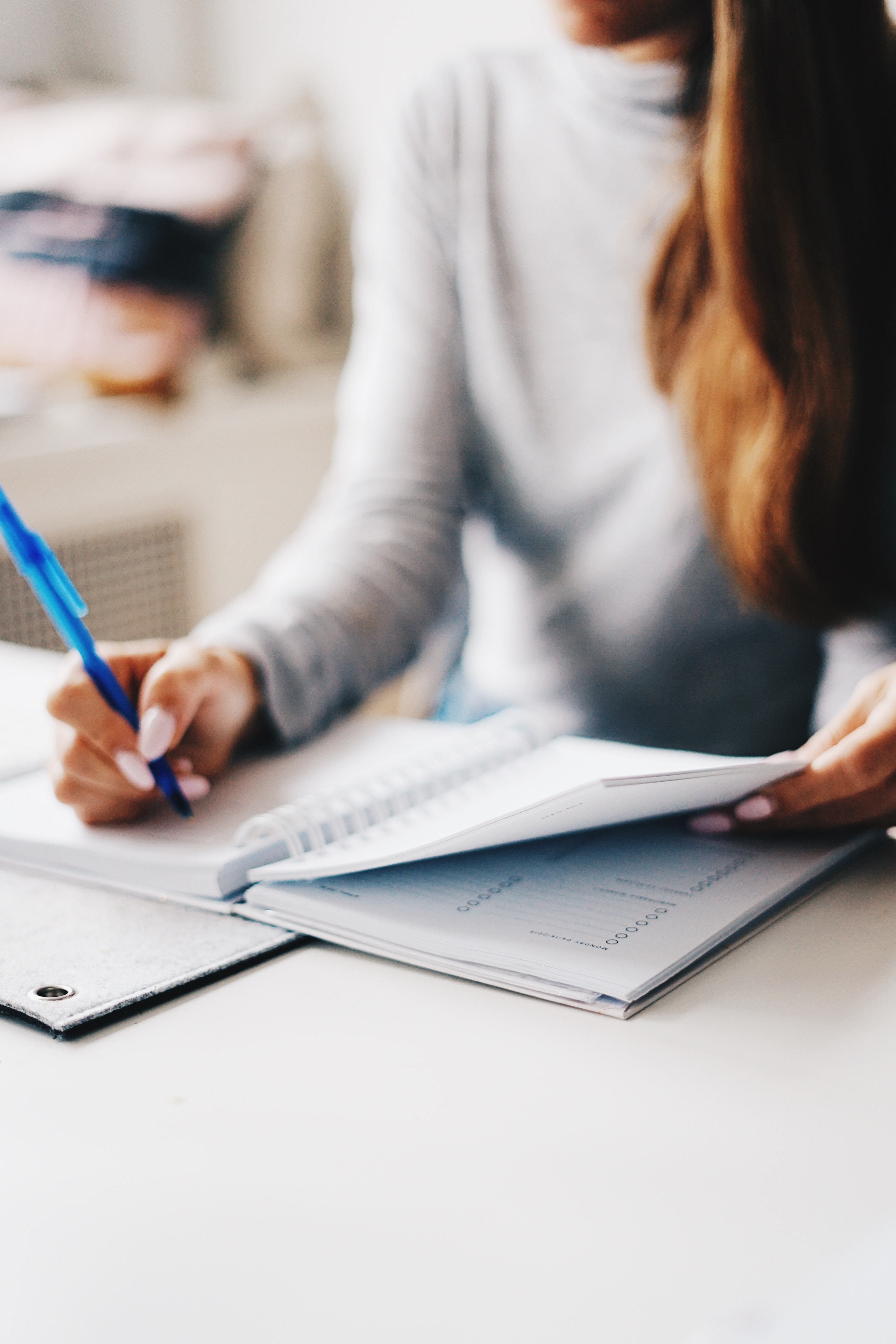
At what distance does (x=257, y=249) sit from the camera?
73.2 inches

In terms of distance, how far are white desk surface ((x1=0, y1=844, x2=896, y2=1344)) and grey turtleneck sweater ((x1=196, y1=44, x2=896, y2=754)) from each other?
0.47 metres

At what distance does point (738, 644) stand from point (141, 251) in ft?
3.61

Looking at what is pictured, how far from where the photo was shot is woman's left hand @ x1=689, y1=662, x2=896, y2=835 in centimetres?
54

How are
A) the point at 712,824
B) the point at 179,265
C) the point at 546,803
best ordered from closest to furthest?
the point at 546,803 < the point at 712,824 < the point at 179,265

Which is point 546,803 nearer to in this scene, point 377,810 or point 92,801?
point 377,810

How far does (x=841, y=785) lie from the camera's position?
54 centimetres

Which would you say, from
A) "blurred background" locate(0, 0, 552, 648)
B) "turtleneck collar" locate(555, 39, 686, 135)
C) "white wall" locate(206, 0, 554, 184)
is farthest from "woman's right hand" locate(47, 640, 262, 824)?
"white wall" locate(206, 0, 554, 184)

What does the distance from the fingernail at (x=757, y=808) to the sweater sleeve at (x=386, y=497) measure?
10.1 inches

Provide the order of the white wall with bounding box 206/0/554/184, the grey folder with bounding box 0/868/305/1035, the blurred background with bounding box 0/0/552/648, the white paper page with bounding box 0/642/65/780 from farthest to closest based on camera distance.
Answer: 1. the white wall with bounding box 206/0/554/184
2. the blurred background with bounding box 0/0/552/648
3. the white paper page with bounding box 0/642/65/780
4. the grey folder with bounding box 0/868/305/1035

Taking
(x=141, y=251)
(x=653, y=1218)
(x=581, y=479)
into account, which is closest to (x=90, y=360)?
(x=141, y=251)

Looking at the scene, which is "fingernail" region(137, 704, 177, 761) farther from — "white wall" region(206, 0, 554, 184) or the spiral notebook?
"white wall" region(206, 0, 554, 184)

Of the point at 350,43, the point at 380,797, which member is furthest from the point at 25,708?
the point at 350,43

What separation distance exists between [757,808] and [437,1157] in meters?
0.26

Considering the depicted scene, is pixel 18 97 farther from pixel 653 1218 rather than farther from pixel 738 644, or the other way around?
pixel 653 1218
